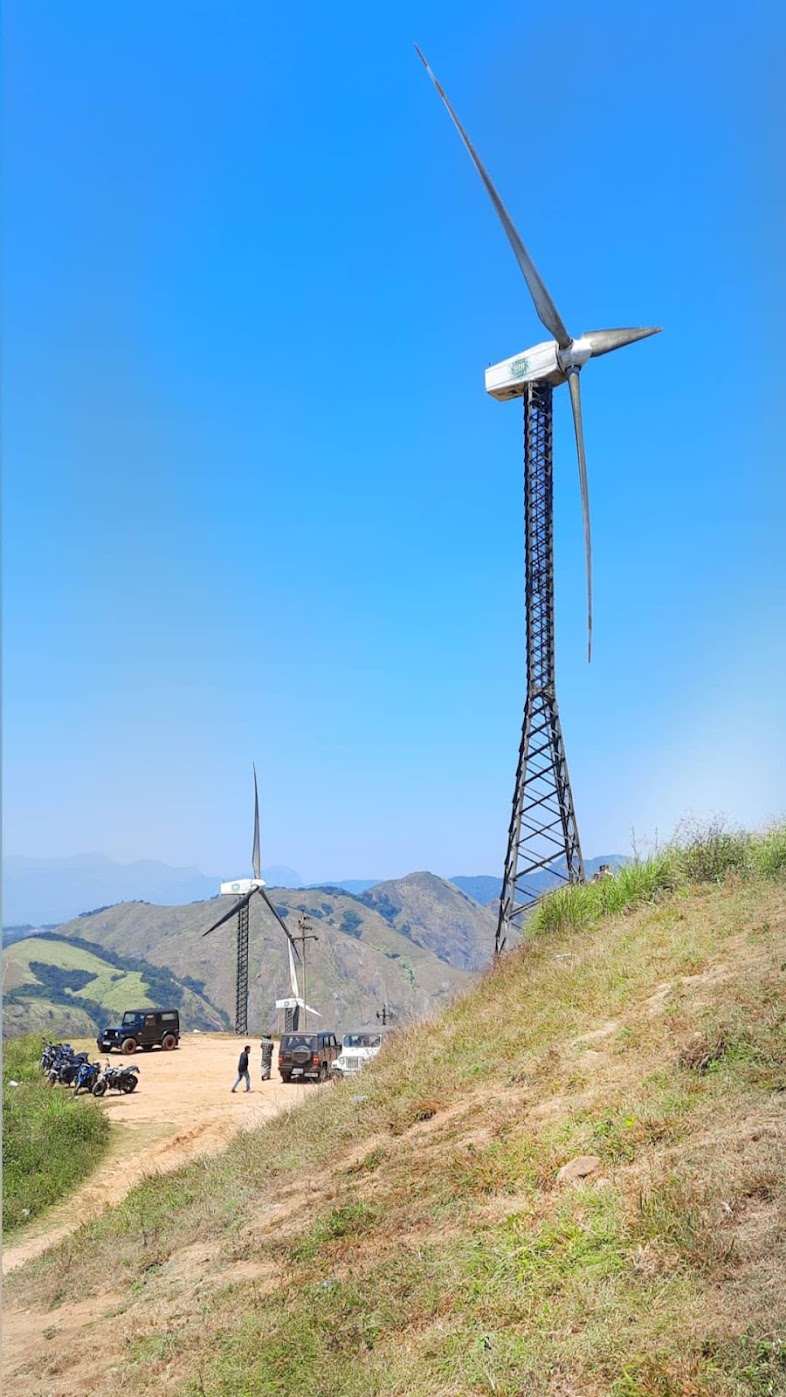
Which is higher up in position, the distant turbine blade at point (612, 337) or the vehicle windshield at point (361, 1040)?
the distant turbine blade at point (612, 337)

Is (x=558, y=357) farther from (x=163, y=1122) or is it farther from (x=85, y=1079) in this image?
(x=85, y=1079)

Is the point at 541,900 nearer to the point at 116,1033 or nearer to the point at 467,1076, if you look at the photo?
the point at 467,1076

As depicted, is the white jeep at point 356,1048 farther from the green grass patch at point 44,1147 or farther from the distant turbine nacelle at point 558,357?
the distant turbine nacelle at point 558,357

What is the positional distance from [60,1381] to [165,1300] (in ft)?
4.52

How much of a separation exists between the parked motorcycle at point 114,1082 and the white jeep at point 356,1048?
6.74 m

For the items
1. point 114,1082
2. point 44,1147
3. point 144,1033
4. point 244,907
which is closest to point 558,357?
point 44,1147

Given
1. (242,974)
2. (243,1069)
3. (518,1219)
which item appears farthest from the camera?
(242,974)

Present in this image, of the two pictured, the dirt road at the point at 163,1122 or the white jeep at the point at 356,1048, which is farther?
the white jeep at the point at 356,1048

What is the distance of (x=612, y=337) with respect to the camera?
2386 centimetres

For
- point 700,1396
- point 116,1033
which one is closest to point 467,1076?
point 700,1396

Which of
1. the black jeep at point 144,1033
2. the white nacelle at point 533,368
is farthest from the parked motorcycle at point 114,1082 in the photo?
the white nacelle at point 533,368

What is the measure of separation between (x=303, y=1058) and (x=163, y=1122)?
656cm

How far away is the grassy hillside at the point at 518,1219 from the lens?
654 cm

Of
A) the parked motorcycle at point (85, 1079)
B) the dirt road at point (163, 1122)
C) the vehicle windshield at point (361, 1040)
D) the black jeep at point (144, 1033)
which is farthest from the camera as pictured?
the black jeep at point (144, 1033)
